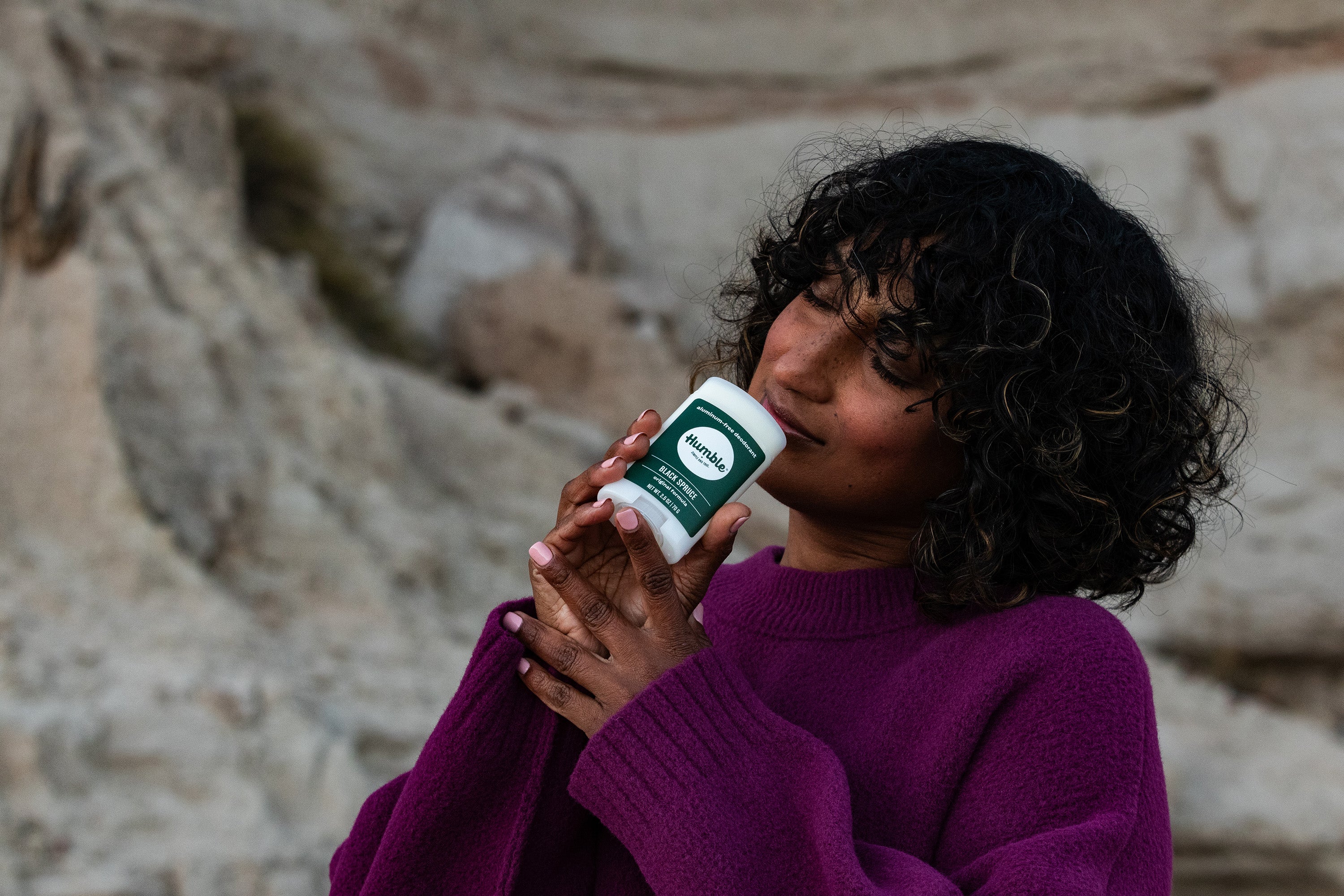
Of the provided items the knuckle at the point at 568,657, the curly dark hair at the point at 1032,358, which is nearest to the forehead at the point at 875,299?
the curly dark hair at the point at 1032,358

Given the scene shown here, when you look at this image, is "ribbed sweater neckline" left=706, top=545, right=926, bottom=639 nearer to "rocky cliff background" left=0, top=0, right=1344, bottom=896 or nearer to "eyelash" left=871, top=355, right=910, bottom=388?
"eyelash" left=871, top=355, right=910, bottom=388

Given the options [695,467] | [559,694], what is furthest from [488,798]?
[695,467]

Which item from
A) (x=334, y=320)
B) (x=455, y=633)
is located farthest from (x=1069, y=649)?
(x=334, y=320)

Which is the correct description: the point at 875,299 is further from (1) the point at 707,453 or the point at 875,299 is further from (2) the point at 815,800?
(2) the point at 815,800

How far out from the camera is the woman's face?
98 centimetres

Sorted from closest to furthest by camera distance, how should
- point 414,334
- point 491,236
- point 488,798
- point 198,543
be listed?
point 488,798 < point 198,543 < point 414,334 < point 491,236

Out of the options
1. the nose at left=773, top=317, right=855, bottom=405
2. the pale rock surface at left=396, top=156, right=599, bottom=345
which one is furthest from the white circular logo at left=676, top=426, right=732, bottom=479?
the pale rock surface at left=396, top=156, right=599, bottom=345

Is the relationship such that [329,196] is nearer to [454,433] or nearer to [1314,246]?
[454,433]

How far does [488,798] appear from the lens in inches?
38.6

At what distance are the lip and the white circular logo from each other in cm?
9

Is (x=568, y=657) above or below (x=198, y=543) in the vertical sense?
above

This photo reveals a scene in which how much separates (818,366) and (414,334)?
481cm

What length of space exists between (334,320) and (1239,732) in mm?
3686

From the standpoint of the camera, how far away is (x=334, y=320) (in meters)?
4.87
